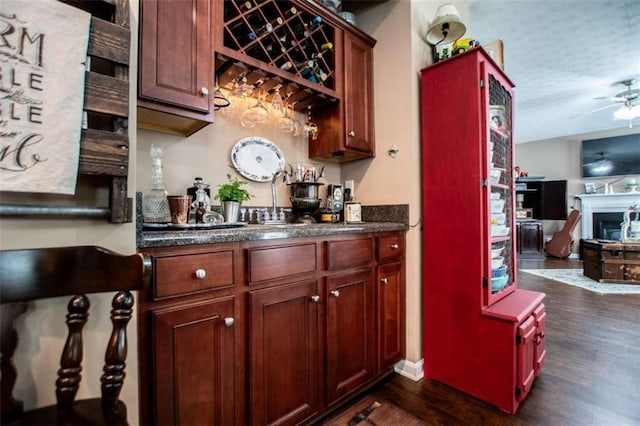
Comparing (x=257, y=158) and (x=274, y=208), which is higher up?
(x=257, y=158)

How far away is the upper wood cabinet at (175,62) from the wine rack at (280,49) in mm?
106

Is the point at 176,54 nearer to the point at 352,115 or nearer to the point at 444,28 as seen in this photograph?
the point at 352,115

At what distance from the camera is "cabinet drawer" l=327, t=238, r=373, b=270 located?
145 cm

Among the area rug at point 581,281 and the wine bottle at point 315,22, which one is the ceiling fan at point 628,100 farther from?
the wine bottle at point 315,22

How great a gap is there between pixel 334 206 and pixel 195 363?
53.3 inches

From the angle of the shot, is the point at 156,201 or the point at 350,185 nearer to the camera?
the point at 156,201

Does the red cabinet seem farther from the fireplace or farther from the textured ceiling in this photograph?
the fireplace

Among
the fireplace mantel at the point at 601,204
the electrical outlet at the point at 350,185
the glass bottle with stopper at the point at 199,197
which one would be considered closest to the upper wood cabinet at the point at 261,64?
the electrical outlet at the point at 350,185

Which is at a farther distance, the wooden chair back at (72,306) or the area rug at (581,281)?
the area rug at (581,281)

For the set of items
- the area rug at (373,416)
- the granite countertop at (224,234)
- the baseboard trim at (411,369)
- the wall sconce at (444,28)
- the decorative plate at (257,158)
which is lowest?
the area rug at (373,416)

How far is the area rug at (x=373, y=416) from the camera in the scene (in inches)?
56.0

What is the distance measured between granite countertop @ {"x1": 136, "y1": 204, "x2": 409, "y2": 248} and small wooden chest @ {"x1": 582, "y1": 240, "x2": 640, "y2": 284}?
163 inches

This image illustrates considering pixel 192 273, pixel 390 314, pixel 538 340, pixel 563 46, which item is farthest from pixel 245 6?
pixel 563 46

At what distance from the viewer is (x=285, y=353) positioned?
4.10ft
